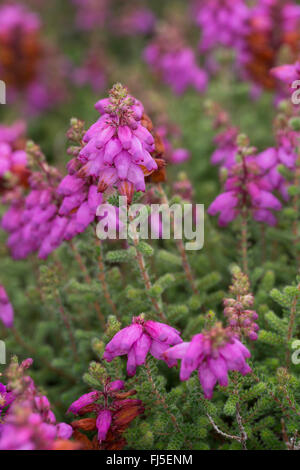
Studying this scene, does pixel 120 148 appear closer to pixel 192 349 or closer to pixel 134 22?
pixel 192 349

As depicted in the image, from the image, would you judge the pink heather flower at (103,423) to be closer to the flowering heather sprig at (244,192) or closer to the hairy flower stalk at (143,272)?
the hairy flower stalk at (143,272)

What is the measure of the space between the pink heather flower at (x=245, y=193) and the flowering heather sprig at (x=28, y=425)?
3.55 ft

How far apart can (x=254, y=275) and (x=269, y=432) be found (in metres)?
0.74

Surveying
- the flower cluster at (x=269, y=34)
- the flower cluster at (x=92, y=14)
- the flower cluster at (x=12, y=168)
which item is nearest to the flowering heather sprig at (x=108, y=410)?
the flower cluster at (x=12, y=168)

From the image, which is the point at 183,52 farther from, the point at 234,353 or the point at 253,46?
the point at 234,353

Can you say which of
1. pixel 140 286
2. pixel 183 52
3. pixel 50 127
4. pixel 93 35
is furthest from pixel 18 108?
pixel 140 286

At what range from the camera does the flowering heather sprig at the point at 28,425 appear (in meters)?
1.16

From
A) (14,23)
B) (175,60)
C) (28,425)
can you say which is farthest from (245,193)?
(14,23)

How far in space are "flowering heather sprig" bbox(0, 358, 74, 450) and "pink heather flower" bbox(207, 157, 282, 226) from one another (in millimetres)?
1082

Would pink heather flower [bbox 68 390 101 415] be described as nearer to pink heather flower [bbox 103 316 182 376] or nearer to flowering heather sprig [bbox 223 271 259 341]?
pink heather flower [bbox 103 316 182 376]

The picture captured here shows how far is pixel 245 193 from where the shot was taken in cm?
215

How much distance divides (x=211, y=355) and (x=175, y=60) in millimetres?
2993

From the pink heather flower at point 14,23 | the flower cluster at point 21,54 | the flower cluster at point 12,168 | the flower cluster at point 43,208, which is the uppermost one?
the pink heather flower at point 14,23

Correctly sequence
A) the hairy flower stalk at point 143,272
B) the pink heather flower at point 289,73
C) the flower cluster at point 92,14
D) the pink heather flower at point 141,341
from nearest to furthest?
the pink heather flower at point 141,341 < the hairy flower stalk at point 143,272 < the pink heather flower at point 289,73 < the flower cluster at point 92,14
